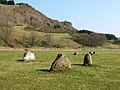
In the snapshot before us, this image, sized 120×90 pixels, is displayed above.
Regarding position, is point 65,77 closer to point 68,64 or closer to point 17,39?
point 68,64

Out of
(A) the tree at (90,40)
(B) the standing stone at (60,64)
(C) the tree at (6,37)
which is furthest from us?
(A) the tree at (90,40)

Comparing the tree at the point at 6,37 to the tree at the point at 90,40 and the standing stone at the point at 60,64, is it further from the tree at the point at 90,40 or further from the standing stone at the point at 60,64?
the standing stone at the point at 60,64

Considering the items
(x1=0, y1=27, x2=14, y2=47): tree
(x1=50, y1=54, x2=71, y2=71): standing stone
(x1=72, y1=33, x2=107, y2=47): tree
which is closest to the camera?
(x1=50, y1=54, x2=71, y2=71): standing stone

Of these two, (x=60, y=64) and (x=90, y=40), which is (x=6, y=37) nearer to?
(x=90, y=40)

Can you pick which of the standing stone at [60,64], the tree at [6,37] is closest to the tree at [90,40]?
the tree at [6,37]

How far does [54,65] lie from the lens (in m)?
24.2

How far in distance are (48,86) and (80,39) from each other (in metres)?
144

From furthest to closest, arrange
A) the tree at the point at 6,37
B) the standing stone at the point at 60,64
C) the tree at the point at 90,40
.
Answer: the tree at the point at 90,40
the tree at the point at 6,37
the standing stone at the point at 60,64

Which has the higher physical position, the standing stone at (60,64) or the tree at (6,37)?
the tree at (6,37)

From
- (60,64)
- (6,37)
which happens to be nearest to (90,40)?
(6,37)

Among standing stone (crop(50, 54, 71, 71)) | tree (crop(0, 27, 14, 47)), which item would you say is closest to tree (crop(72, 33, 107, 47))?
tree (crop(0, 27, 14, 47))

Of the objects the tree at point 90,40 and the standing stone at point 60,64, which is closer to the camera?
the standing stone at point 60,64

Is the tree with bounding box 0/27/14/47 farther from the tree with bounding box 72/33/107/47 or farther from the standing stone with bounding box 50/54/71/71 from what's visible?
the standing stone with bounding box 50/54/71/71

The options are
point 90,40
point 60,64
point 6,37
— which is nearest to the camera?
point 60,64
